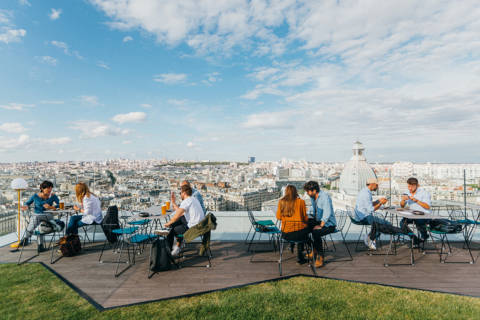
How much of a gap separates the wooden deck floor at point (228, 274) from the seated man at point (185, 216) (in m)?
0.48

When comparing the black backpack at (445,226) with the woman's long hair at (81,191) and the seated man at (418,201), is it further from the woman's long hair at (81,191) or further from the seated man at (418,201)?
the woman's long hair at (81,191)

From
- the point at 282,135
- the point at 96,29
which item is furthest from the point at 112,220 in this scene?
the point at 282,135

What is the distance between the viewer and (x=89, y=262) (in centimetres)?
384

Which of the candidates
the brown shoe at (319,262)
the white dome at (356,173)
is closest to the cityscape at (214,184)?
the brown shoe at (319,262)

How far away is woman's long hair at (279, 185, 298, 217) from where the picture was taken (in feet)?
11.1

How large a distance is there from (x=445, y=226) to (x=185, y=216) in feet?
14.3

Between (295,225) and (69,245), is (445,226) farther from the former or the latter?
(69,245)

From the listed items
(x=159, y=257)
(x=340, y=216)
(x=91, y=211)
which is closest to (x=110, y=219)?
(x=91, y=211)

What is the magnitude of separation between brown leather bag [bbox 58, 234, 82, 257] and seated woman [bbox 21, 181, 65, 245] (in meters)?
0.24

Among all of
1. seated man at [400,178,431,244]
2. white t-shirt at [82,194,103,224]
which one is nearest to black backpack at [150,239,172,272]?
white t-shirt at [82,194,103,224]

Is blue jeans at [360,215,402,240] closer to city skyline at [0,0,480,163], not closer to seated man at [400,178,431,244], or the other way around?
seated man at [400,178,431,244]

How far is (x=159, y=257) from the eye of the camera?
342 cm

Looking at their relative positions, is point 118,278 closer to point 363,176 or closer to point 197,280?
point 197,280

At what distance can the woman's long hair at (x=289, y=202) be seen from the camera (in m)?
3.37
